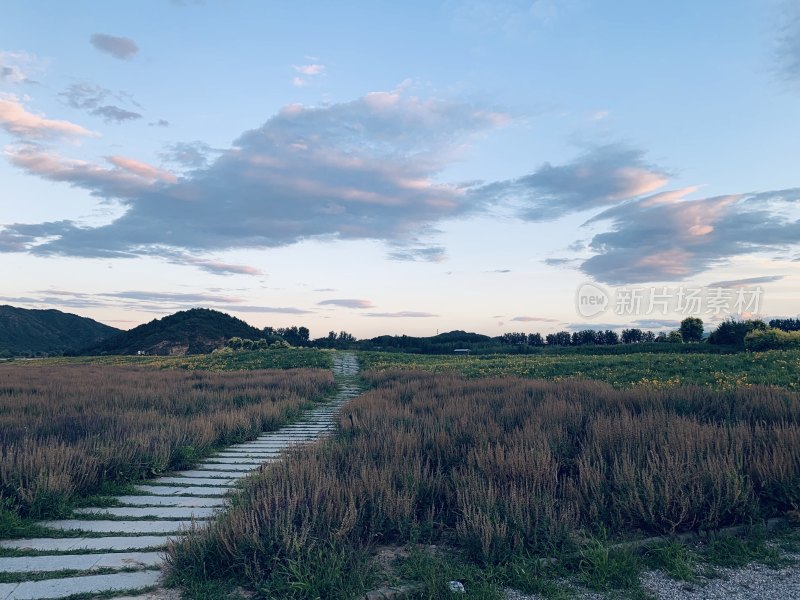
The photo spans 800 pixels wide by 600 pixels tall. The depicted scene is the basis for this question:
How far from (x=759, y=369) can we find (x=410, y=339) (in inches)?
2628

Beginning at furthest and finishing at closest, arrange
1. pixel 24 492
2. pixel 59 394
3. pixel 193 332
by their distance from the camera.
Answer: pixel 193 332 → pixel 59 394 → pixel 24 492

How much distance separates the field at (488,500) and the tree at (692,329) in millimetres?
40731

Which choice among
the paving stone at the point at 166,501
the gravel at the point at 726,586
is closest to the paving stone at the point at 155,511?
the paving stone at the point at 166,501

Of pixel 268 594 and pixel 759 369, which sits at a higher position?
pixel 759 369

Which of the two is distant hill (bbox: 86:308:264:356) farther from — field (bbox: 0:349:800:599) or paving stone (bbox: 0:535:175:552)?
paving stone (bbox: 0:535:175:552)

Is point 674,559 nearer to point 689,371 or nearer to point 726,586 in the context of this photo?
point 726,586

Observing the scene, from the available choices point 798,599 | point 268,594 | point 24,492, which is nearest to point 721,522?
point 798,599

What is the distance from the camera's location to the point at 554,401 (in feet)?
34.4

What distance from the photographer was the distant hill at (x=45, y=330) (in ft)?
370

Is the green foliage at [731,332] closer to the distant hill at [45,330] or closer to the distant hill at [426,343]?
the distant hill at [426,343]

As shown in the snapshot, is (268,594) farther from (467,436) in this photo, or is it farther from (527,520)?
(467,436)

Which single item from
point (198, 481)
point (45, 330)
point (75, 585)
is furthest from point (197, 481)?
point (45, 330)

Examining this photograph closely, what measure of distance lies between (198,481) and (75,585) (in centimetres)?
323

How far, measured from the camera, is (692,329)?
1735 inches
